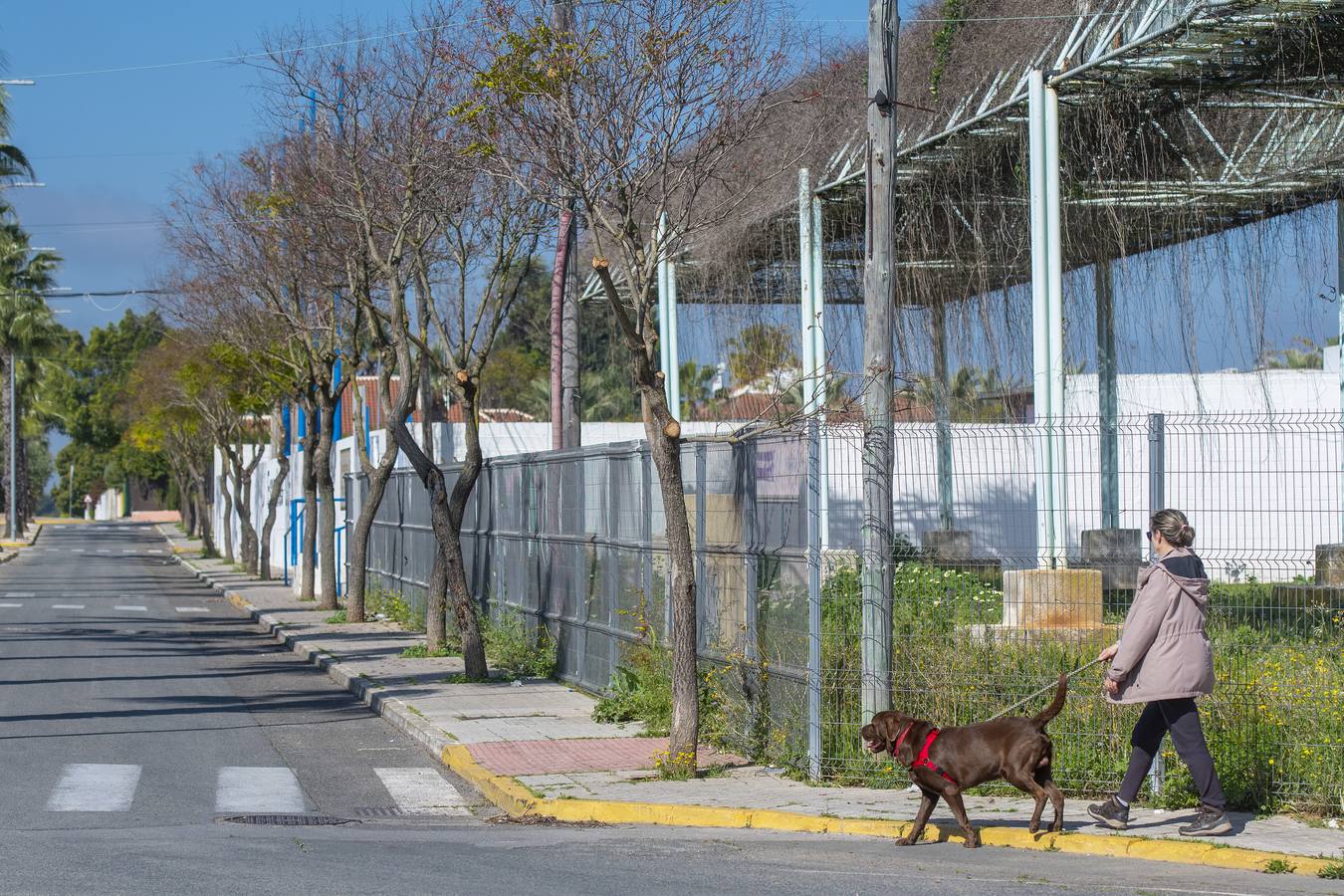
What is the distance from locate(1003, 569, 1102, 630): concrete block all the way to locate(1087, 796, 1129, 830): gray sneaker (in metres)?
1.35

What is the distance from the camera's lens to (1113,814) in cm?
859

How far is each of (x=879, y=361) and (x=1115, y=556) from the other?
2.09m

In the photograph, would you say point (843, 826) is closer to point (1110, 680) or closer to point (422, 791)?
point (1110, 680)

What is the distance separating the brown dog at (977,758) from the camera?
324 inches

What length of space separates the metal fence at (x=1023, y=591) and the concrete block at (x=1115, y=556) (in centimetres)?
2

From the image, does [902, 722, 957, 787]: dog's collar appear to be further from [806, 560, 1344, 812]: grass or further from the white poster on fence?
the white poster on fence

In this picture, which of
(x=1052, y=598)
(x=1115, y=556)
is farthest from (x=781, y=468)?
(x=1115, y=556)

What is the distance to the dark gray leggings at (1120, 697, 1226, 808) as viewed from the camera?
8344 millimetres

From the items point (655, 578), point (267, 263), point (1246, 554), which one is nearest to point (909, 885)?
point (1246, 554)

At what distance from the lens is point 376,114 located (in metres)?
18.9

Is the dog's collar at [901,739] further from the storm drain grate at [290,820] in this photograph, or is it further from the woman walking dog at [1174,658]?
the storm drain grate at [290,820]

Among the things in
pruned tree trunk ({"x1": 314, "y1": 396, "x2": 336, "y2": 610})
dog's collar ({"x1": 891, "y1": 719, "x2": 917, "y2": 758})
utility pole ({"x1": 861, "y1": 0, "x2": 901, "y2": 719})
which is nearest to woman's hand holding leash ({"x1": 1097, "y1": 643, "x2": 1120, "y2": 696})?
dog's collar ({"x1": 891, "y1": 719, "x2": 917, "y2": 758})

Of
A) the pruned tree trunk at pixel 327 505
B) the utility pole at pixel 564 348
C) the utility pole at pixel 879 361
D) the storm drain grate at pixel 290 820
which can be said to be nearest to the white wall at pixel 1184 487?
the utility pole at pixel 879 361

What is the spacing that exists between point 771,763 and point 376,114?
1133 centimetres
